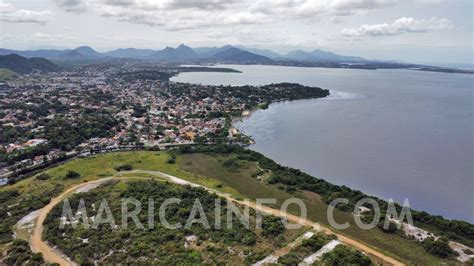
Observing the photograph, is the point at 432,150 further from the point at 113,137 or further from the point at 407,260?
the point at 113,137

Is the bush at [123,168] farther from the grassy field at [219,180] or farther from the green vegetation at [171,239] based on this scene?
the green vegetation at [171,239]

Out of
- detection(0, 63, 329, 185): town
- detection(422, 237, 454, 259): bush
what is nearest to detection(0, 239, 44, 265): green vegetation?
detection(0, 63, 329, 185): town

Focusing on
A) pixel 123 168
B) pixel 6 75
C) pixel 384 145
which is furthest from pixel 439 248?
pixel 6 75

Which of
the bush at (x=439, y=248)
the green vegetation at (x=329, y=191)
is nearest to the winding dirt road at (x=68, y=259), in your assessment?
the bush at (x=439, y=248)

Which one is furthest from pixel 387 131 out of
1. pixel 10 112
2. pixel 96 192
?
pixel 10 112

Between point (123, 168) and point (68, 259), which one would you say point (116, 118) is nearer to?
point (123, 168)

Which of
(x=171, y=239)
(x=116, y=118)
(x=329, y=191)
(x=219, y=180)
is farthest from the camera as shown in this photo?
(x=116, y=118)
